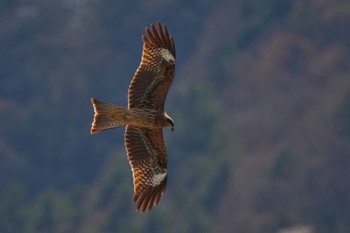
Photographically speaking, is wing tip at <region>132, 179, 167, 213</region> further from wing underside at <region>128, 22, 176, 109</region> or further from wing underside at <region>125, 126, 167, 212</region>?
wing underside at <region>128, 22, 176, 109</region>

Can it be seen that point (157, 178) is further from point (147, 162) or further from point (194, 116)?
point (194, 116)

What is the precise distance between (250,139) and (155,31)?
1768 inches

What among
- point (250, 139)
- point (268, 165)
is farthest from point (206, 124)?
point (268, 165)

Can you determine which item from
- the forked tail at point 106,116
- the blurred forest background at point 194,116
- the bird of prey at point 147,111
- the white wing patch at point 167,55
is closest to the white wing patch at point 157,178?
the bird of prey at point 147,111

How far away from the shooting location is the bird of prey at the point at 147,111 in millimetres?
14969

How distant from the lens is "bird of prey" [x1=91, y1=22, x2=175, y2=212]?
15.0m

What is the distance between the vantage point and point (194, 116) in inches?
2447

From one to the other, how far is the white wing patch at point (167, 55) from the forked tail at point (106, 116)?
1.01m

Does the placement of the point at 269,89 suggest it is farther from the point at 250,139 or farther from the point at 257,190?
the point at 257,190

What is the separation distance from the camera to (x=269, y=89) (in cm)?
6319

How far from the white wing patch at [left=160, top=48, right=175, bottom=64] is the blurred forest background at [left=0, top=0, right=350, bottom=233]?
109 ft

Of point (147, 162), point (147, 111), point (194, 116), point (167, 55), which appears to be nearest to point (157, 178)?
point (147, 162)

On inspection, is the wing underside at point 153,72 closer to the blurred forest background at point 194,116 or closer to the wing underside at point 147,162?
the wing underside at point 147,162

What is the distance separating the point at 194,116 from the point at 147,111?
47.0m
